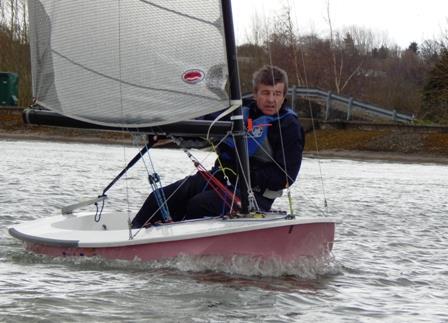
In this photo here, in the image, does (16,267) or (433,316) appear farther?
(16,267)

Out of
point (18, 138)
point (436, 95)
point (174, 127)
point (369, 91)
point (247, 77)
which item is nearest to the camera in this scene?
point (174, 127)

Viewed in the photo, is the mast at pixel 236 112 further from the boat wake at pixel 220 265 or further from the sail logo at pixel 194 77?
the boat wake at pixel 220 265

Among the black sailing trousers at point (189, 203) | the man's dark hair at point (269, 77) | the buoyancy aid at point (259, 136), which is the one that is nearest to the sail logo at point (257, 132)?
the buoyancy aid at point (259, 136)

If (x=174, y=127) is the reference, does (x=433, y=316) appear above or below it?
below

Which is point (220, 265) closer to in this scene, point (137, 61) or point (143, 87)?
point (143, 87)

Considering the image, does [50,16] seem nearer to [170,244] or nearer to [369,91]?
[170,244]

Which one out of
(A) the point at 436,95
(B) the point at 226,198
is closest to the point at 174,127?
(B) the point at 226,198

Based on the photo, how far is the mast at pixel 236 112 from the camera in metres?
8.70

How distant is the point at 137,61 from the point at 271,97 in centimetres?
114

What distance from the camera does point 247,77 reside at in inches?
1871

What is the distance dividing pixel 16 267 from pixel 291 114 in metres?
2.52

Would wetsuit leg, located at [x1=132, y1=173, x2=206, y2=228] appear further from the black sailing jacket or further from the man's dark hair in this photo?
the man's dark hair

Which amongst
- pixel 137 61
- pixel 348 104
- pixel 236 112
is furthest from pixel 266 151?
pixel 348 104

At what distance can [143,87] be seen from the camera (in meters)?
8.96
